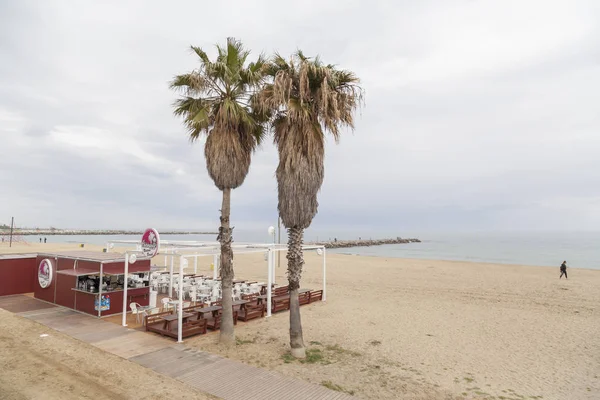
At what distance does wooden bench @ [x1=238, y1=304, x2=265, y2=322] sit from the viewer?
1370cm

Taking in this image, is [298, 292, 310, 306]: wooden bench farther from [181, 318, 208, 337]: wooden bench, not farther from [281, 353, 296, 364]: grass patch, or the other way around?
[281, 353, 296, 364]: grass patch

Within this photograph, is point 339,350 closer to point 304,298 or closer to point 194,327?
point 194,327

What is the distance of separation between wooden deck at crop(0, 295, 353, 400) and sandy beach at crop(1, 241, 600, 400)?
58 centimetres

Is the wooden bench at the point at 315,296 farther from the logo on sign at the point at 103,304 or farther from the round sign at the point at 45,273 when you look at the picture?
the round sign at the point at 45,273

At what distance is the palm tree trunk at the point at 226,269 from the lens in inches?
424

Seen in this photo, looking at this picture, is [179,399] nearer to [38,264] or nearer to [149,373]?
[149,373]

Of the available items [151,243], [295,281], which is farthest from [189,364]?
[151,243]

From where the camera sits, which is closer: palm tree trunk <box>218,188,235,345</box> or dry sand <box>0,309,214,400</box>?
dry sand <box>0,309,214,400</box>

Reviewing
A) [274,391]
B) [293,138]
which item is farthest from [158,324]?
[293,138]

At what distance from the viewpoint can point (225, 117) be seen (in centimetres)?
1052

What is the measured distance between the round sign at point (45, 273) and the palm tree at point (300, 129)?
13.4m

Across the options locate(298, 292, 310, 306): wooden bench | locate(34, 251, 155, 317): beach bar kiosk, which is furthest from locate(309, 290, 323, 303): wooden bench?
locate(34, 251, 155, 317): beach bar kiosk

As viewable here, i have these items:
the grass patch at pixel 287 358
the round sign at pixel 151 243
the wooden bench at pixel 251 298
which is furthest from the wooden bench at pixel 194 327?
the grass patch at pixel 287 358

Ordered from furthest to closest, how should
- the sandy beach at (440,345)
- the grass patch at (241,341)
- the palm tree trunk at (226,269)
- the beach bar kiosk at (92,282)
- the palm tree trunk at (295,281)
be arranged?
the beach bar kiosk at (92,282) → the grass patch at (241,341) → the palm tree trunk at (226,269) → the palm tree trunk at (295,281) → the sandy beach at (440,345)
